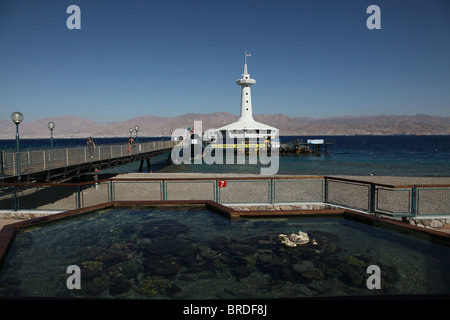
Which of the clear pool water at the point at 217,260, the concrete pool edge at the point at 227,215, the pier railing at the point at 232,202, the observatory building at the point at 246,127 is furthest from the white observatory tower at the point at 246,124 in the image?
the clear pool water at the point at 217,260

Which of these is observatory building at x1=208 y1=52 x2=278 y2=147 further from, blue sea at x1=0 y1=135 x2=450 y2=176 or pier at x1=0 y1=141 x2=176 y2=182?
pier at x1=0 y1=141 x2=176 y2=182

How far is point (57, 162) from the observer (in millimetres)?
16422

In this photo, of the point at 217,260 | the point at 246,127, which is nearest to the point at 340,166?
the point at 246,127

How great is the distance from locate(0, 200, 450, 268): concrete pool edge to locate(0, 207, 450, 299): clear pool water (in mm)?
217

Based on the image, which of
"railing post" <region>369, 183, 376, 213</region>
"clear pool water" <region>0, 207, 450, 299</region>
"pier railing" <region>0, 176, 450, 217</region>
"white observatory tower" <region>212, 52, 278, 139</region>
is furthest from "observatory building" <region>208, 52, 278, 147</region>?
"clear pool water" <region>0, 207, 450, 299</region>

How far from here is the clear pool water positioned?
207 inches

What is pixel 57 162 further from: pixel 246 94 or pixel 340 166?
pixel 246 94

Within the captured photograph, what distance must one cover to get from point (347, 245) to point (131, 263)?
5.23 metres

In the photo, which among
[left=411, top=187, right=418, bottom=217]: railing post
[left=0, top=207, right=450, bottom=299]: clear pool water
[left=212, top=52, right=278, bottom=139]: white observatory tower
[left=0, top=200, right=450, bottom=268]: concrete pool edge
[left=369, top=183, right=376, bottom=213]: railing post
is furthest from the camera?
[left=212, top=52, right=278, bottom=139]: white observatory tower

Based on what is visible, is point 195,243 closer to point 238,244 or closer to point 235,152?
point 238,244

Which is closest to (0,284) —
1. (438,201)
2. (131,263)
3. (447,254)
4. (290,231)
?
(131,263)

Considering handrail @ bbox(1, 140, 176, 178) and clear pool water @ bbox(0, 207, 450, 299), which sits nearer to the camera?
clear pool water @ bbox(0, 207, 450, 299)

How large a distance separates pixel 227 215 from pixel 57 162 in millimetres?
11997

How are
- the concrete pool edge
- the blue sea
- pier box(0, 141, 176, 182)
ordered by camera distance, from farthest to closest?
the blue sea, pier box(0, 141, 176, 182), the concrete pool edge
